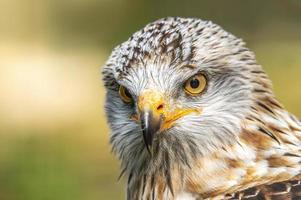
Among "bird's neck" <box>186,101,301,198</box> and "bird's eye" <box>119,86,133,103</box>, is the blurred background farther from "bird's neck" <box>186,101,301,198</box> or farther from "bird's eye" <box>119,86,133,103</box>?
"bird's neck" <box>186,101,301,198</box>

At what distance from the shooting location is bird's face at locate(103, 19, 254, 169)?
15.6ft

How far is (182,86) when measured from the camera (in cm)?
482

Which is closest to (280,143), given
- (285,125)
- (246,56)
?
(285,125)

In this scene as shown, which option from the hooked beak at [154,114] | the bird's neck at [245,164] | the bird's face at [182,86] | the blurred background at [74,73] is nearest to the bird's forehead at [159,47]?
the bird's face at [182,86]

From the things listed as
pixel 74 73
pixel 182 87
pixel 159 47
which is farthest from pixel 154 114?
pixel 74 73

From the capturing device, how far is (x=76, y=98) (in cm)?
1259

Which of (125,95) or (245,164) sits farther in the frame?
(125,95)

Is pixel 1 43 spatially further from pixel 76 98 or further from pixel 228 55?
pixel 228 55

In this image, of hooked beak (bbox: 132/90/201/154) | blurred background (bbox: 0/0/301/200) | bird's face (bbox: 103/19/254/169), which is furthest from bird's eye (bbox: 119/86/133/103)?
blurred background (bbox: 0/0/301/200)

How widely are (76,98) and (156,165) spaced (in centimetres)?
768

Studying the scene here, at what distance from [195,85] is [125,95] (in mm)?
329

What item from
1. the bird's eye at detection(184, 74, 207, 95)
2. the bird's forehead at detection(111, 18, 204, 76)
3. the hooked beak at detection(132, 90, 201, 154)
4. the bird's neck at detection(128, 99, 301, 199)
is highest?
the bird's forehead at detection(111, 18, 204, 76)

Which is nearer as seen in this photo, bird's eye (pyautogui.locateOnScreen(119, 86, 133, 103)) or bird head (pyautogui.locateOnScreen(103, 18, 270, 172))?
bird head (pyautogui.locateOnScreen(103, 18, 270, 172))

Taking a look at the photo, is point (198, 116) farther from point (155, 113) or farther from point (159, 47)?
point (159, 47)
